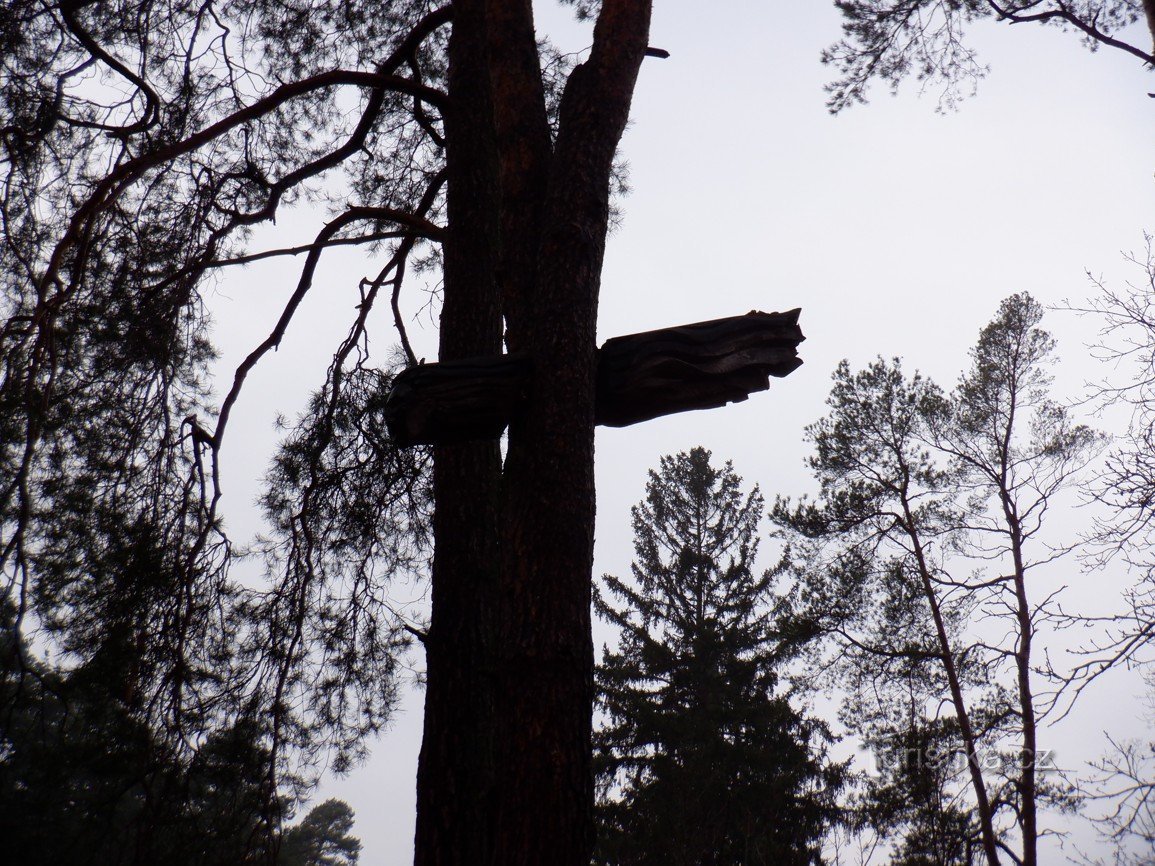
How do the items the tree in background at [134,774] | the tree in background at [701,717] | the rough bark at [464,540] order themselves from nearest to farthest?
the rough bark at [464,540] < the tree in background at [134,774] < the tree in background at [701,717]

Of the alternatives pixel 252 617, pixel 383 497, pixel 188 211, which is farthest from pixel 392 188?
pixel 252 617

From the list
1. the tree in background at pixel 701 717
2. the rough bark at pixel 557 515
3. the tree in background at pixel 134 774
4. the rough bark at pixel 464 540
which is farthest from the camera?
the tree in background at pixel 701 717

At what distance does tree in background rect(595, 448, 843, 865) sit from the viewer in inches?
545

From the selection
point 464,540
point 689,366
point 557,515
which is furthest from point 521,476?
point 464,540

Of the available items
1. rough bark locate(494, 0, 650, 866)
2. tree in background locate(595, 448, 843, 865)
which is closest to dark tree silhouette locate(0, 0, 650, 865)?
rough bark locate(494, 0, 650, 866)

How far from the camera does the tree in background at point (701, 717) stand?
45.4 ft

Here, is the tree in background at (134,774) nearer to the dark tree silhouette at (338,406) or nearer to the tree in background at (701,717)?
the dark tree silhouette at (338,406)

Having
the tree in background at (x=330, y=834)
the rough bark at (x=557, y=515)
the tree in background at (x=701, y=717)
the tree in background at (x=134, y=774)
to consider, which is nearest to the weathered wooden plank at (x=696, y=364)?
the rough bark at (x=557, y=515)

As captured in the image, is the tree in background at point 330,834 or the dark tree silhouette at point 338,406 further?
the tree in background at point 330,834

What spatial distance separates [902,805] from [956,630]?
2.54m

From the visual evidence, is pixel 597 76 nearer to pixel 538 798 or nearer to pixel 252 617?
pixel 538 798

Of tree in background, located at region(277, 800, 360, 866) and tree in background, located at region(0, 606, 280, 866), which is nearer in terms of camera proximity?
tree in background, located at region(0, 606, 280, 866)

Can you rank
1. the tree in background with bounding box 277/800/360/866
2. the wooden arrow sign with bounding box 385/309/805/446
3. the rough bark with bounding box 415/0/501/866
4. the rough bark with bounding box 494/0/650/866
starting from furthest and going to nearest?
the tree in background with bounding box 277/800/360/866 → the rough bark with bounding box 415/0/501/866 → the wooden arrow sign with bounding box 385/309/805/446 → the rough bark with bounding box 494/0/650/866

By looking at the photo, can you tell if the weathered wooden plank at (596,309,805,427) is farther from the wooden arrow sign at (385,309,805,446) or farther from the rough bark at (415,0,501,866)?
the rough bark at (415,0,501,866)
